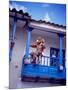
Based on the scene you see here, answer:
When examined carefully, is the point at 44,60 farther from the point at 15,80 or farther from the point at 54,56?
the point at 15,80

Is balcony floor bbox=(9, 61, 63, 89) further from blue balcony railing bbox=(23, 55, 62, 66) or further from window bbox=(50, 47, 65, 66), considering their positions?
window bbox=(50, 47, 65, 66)

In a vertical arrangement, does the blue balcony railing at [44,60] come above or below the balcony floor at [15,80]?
above

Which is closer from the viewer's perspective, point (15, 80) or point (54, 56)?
point (15, 80)

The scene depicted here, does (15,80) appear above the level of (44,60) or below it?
below

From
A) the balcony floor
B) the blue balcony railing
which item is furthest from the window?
the balcony floor

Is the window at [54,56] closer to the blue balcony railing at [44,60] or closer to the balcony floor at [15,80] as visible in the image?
the blue balcony railing at [44,60]

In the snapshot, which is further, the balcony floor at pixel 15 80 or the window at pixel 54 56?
the window at pixel 54 56

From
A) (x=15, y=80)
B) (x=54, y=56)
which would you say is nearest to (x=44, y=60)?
(x=54, y=56)

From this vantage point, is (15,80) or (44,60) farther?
(44,60)

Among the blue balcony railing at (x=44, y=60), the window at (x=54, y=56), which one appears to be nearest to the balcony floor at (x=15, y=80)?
the blue balcony railing at (x=44, y=60)

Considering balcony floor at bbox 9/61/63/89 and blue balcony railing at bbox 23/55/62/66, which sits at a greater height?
blue balcony railing at bbox 23/55/62/66

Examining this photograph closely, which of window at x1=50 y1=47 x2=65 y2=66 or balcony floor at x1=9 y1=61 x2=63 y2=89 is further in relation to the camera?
window at x1=50 y1=47 x2=65 y2=66

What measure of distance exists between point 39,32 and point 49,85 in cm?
51

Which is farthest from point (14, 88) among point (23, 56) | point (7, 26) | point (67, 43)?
point (67, 43)
